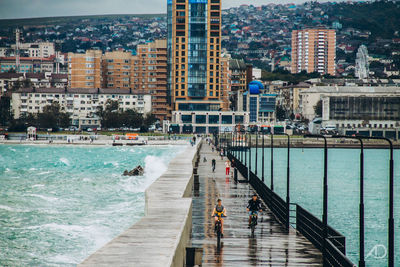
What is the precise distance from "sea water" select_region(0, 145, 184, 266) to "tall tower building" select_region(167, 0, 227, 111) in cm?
10327

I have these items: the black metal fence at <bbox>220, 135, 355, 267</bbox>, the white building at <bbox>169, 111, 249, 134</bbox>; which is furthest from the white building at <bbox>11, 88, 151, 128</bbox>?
the black metal fence at <bbox>220, 135, 355, 267</bbox>

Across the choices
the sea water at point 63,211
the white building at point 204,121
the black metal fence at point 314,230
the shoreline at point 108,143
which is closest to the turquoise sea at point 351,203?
the black metal fence at point 314,230

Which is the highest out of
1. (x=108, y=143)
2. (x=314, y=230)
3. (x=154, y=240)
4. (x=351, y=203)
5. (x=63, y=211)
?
(x=154, y=240)

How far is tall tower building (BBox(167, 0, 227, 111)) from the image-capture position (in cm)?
18738

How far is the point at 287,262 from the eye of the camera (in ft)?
65.2

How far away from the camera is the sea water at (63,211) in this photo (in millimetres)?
31656

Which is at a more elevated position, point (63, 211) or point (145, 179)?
point (145, 179)

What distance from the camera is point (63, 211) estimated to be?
151 ft

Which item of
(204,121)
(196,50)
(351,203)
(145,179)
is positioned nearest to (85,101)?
(196,50)

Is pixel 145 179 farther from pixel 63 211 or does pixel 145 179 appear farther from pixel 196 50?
pixel 196 50

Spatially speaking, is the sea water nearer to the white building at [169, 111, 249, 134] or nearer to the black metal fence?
the black metal fence

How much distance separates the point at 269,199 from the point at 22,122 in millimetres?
164343

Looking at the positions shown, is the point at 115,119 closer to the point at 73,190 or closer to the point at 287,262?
the point at 73,190

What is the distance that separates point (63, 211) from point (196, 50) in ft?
479
